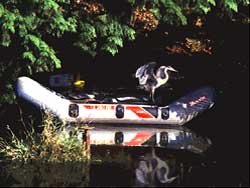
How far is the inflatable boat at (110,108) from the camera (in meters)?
14.7

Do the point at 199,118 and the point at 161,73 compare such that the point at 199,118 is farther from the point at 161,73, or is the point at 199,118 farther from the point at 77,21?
the point at 77,21

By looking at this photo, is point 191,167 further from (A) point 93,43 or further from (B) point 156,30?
(B) point 156,30

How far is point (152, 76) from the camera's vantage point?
611 inches

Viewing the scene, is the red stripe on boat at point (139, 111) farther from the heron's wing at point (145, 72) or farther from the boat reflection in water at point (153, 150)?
the heron's wing at point (145, 72)

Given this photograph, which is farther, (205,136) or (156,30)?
(156,30)

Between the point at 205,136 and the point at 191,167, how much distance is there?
390 centimetres

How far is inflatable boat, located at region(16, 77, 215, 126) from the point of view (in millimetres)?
14688

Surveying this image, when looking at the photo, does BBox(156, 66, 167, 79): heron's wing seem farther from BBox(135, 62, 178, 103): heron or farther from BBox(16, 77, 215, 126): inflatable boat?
BBox(16, 77, 215, 126): inflatable boat

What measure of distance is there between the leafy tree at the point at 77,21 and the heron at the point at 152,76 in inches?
48.3

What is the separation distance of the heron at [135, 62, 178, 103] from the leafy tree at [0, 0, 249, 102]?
123cm

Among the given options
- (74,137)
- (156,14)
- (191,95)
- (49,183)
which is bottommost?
(49,183)

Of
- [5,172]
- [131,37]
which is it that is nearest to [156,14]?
[131,37]

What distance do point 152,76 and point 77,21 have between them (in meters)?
2.85

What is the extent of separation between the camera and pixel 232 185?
8586 millimetres
